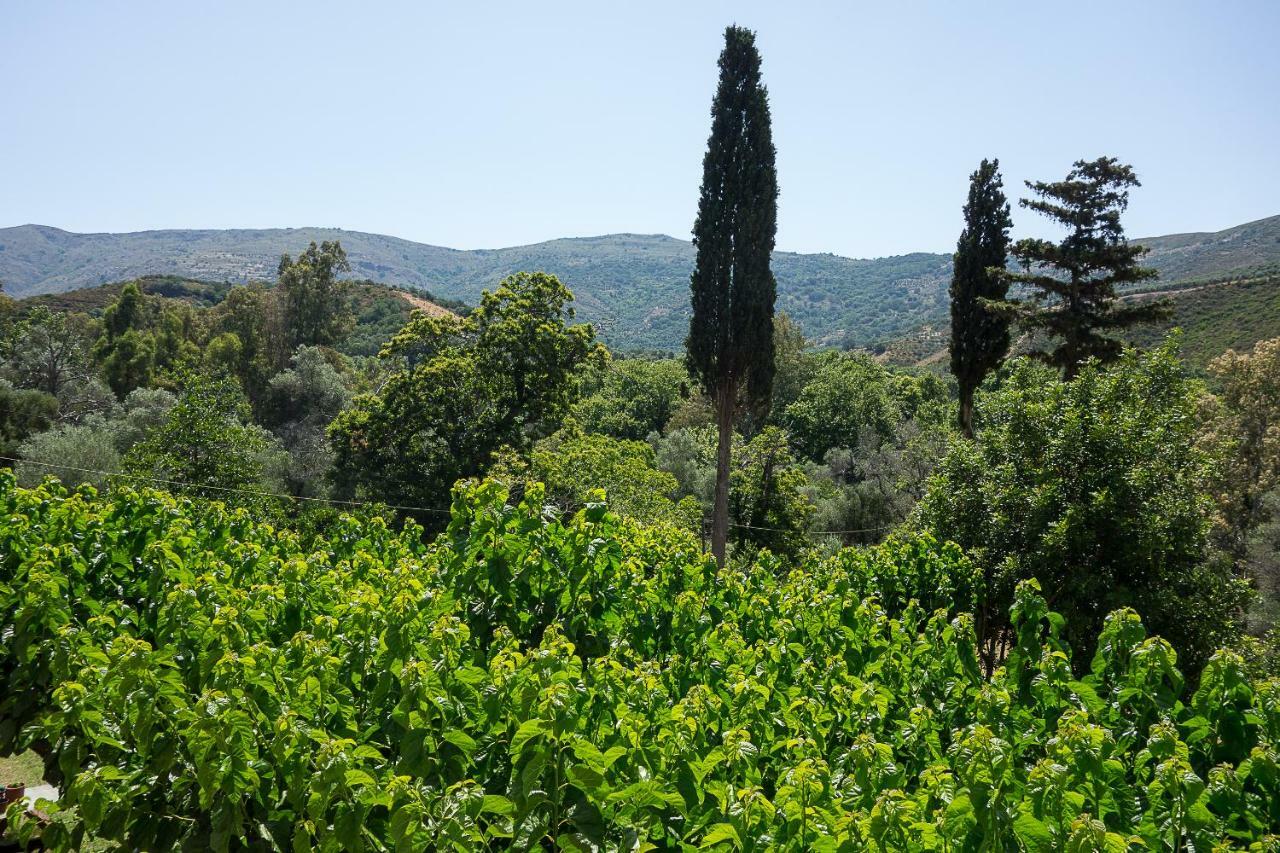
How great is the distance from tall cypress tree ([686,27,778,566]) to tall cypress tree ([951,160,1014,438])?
5344 millimetres

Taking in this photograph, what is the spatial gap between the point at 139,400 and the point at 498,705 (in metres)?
37.2

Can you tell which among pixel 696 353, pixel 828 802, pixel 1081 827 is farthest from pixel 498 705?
pixel 696 353

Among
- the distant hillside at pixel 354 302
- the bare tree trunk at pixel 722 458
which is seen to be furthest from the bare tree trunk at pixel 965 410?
the distant hillside at pixel 354 302

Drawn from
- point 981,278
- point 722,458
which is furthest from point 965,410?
point 722,458

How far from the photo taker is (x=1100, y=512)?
9.63m

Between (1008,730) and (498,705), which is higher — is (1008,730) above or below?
below

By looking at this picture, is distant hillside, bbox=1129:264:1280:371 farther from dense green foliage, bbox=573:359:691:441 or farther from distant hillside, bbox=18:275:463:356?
distant hillside, bbox=18:275:463:356

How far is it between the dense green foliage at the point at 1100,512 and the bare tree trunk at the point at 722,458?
907cm

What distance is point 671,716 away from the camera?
2.96 meters

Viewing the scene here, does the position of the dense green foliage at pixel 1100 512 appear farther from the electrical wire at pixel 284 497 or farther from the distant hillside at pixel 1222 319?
the distant hillside at pixel 1222 319

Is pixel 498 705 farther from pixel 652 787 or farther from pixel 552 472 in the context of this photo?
pixel 552 472

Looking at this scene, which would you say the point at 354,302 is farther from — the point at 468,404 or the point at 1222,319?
the point at 1222,319

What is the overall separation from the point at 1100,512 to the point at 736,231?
1180 cm

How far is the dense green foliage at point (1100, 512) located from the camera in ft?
30.5
